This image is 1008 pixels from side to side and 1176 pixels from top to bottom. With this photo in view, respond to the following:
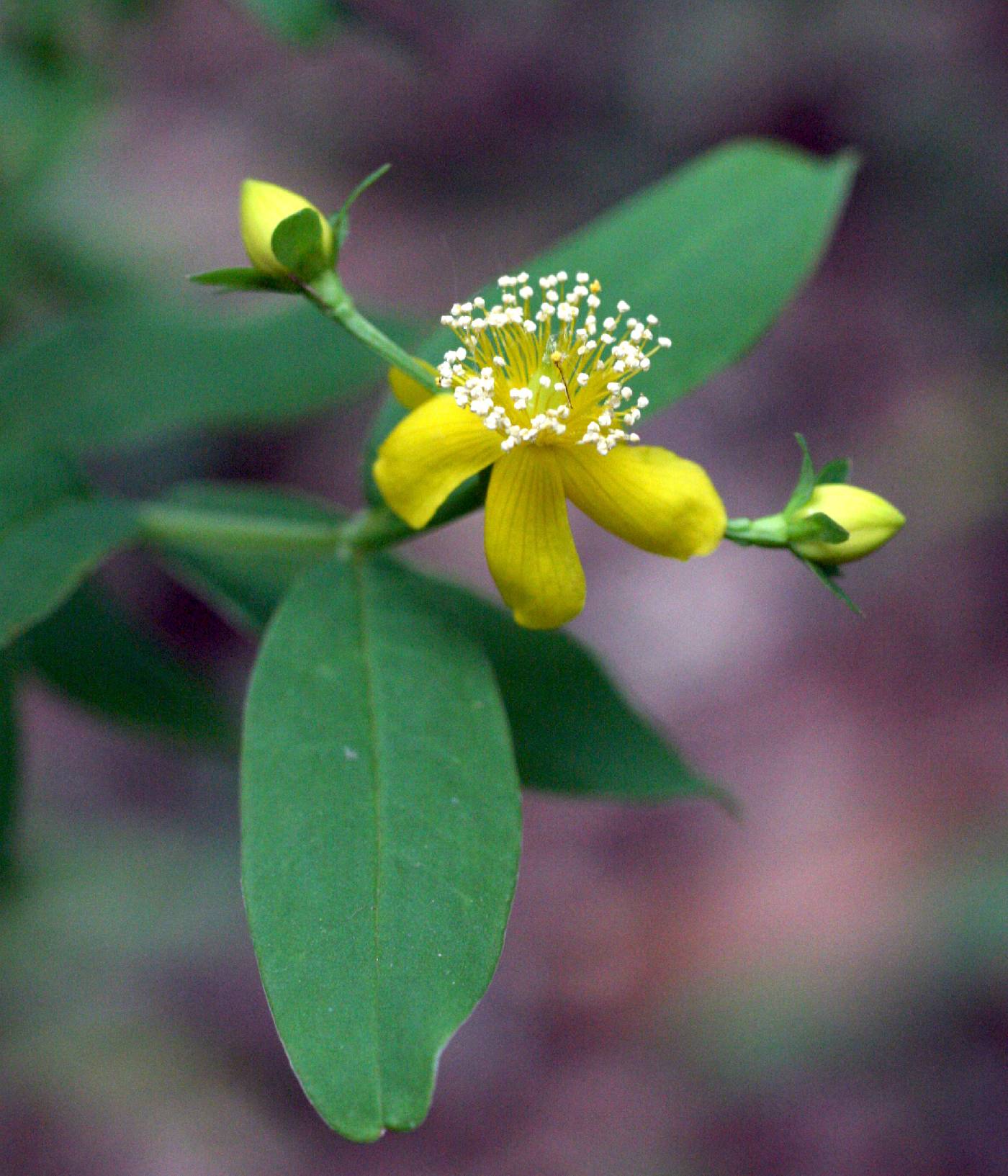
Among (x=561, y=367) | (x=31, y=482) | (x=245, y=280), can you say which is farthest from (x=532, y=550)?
(x=31, y=482)

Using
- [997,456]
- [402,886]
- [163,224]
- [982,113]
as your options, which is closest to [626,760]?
[402,886]

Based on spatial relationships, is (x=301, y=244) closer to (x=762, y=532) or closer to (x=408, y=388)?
(x=408, y=388)

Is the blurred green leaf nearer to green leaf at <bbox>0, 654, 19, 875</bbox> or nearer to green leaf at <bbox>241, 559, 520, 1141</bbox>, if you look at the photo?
green leaf at <bbox>241, 559, 520, 1141</bbox>

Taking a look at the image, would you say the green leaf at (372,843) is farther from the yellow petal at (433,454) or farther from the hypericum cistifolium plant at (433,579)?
the yellow petal at (433,454)

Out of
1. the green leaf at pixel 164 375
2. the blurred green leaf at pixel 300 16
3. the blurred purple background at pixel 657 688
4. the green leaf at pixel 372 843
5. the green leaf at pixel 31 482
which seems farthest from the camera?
the blurred purple background at pixel 657 688

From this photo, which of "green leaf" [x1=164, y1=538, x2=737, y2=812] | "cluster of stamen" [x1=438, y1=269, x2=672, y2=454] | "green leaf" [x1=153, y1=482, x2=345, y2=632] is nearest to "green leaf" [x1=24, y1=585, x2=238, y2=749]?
"green leaf" [x1=153, y1=482, x2=345, y2=632]

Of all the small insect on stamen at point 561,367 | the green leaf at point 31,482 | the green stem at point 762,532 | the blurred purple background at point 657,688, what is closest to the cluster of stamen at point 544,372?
the small insect on stamen at point 561,367
